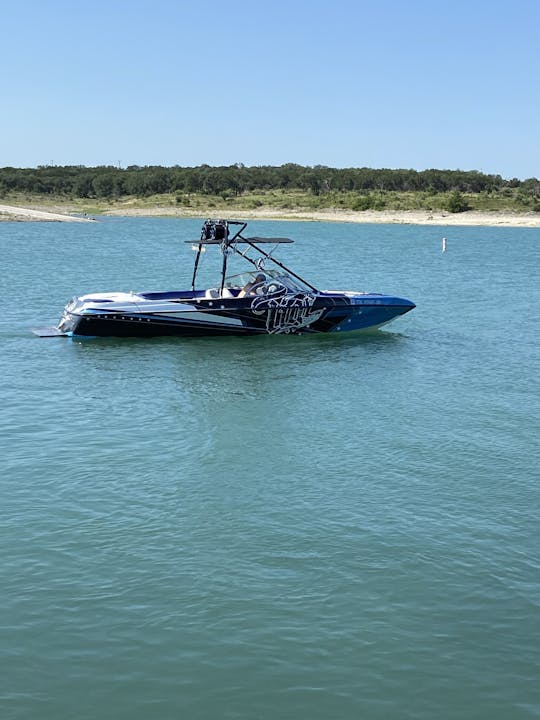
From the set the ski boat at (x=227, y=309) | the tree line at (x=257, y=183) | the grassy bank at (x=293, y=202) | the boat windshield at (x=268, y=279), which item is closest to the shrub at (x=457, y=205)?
the grassy bank at (x=293, y=202)

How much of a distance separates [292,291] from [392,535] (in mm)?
17006

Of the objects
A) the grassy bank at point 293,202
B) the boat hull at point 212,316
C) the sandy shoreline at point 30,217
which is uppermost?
the grassy bank at point 293,202

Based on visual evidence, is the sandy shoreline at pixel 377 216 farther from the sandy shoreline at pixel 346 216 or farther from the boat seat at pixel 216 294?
the boat seat at pixel 216 294

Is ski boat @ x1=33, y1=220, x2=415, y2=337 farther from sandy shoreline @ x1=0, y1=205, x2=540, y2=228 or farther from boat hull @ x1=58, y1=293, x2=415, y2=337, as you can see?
sandy shoreline @ x1=0, y1=205, x2=540, y2=228

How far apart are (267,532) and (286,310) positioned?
1669cm

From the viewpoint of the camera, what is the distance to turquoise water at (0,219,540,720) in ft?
31.9

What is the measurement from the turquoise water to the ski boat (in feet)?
2.18

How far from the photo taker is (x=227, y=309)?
1133 inches

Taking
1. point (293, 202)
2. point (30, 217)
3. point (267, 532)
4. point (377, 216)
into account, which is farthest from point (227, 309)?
point (293, 202)

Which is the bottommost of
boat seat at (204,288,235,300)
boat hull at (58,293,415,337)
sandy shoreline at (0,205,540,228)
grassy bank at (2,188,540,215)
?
boat hull at (58,293,415,337)

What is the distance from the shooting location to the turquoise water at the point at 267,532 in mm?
9734

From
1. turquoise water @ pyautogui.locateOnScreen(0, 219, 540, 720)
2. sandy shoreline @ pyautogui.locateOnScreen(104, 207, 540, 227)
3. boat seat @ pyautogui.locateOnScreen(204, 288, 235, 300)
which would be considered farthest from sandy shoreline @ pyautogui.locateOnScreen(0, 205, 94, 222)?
turquoise water @ pyautogui.locateOnScreen(0, 219, 540, 720)

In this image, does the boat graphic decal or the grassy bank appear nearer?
the boat graphic decal

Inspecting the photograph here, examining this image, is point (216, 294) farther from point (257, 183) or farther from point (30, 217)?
point (257, 183)
